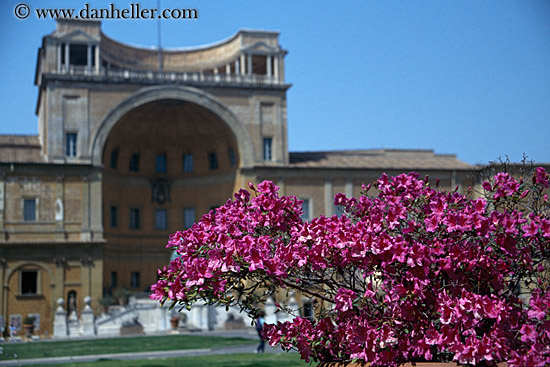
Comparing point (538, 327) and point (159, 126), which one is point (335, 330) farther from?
point (159, 126)

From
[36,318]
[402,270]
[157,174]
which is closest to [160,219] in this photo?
[157,174]

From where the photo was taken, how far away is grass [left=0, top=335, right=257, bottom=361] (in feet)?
91.7

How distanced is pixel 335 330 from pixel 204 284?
166cm

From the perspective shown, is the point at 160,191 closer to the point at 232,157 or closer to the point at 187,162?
the point at 187,162

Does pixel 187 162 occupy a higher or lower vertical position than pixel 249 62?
lower

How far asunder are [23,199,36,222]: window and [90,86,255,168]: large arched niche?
4438 mm

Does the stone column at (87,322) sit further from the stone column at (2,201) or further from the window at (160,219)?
the window at (160,219)

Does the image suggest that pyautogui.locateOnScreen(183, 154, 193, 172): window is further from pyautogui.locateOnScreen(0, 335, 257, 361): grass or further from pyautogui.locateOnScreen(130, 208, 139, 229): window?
pyautogui.locateOnScreen(0, 335, 257, 361): grass

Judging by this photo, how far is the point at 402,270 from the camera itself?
26.8ft

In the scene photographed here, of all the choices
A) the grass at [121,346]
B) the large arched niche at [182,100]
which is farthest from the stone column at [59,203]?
the grass at [121,346]

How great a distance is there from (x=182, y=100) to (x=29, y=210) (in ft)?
38.1

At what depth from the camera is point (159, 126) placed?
50.5m

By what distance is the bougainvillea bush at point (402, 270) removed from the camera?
7.57 m

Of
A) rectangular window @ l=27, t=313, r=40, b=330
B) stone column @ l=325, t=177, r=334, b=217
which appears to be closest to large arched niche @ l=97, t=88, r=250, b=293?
rectangular window @ l=27, t=313, r=40, b=330
